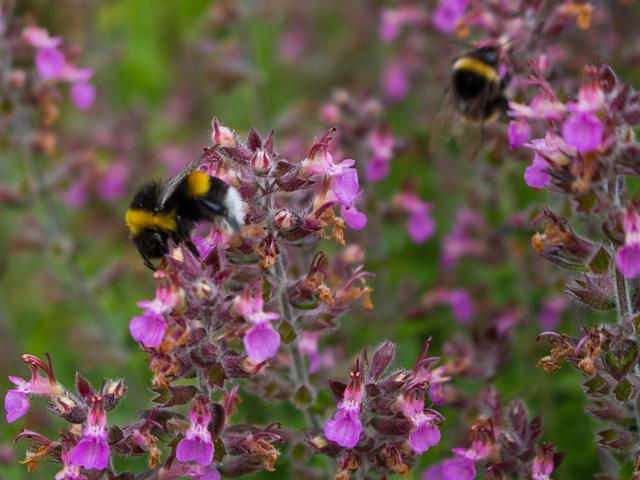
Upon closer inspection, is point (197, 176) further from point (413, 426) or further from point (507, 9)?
point (507, 9)

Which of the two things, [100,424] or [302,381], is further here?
[302,381]

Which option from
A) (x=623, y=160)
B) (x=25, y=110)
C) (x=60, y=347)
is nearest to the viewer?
(x=623, y=160)

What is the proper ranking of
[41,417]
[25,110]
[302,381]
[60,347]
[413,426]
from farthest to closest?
1. [60,347]
2. [41,417]
3. [25,110]
4. [302,381]
5. [413,426]

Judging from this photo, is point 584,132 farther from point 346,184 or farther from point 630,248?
point 346,184

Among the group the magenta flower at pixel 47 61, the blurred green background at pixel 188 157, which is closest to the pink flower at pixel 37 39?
the magenta flower at pixel 47 61

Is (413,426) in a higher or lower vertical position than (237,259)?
lower

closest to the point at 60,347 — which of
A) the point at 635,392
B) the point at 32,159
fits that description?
the point at 32,159

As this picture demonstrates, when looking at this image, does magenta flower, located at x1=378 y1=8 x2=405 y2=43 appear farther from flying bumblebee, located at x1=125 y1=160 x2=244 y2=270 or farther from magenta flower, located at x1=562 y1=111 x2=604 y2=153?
magenta flower, located at x1=562 y1=111 x2=604 y2=153

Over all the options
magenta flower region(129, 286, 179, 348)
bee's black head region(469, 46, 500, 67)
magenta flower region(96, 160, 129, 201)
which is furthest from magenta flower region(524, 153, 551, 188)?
magenta flower region(96, 160, 129, 201)
